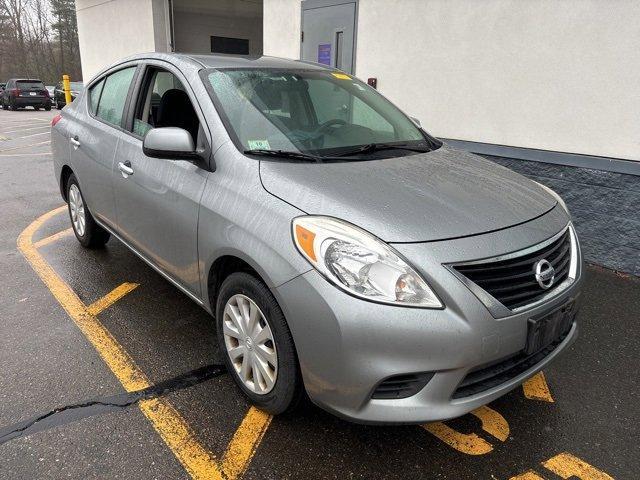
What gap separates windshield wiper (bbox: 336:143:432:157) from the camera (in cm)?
274

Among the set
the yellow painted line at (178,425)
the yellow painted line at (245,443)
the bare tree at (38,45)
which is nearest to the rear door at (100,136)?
the yellow painted line at (178,425)

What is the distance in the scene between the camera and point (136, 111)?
337 cm

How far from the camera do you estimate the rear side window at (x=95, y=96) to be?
4027 mm

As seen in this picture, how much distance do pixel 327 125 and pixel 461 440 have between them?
6.02ft

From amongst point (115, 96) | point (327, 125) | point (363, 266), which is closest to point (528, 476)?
point (363, 266)

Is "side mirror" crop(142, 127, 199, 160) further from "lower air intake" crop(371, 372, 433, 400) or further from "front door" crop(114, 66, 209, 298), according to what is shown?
"lower air intake" crop(371, 372, 433, 400)

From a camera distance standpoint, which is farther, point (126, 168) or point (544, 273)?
point (126, 168)

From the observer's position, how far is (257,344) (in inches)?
90.3

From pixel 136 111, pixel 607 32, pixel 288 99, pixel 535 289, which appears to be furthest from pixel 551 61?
pixel 136 111

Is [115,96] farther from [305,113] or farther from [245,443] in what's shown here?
[245,443]

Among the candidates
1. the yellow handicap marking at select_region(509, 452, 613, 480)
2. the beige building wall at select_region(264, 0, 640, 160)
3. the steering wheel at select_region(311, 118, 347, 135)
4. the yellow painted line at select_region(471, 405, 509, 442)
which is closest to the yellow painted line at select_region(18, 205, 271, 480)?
the yellow painted line at select_region(471, 405, 509, 442)

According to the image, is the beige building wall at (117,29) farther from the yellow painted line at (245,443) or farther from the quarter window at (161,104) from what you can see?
the yellow painted line at (245,443)

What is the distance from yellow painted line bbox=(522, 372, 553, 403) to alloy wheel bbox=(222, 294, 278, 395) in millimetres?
1377

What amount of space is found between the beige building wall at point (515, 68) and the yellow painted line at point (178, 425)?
3955 millimetres
